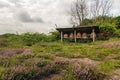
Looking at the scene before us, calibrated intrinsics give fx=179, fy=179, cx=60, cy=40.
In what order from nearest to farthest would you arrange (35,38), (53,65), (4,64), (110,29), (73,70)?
(73,70), (53,65), (4,64), (110,29), (35,38)

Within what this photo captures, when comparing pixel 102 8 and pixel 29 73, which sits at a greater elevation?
pixel 102 8

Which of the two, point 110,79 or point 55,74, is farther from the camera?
point 55,74

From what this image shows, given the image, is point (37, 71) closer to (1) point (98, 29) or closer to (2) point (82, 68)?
(2) point (82, 68)

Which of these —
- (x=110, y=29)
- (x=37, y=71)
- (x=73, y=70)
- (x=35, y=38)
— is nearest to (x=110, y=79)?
(x=73, y=70)

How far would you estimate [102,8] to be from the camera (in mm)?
35938

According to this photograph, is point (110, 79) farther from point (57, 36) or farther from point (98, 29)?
point (57, 36)

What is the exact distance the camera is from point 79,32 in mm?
21750

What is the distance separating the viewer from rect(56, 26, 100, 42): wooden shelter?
20184 millimetres

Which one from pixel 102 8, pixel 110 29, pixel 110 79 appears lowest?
pixel 110 79

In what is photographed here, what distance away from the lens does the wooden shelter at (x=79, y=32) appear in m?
20.2

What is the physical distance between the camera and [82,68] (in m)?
4.60

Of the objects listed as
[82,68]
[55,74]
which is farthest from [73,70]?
[55,74]

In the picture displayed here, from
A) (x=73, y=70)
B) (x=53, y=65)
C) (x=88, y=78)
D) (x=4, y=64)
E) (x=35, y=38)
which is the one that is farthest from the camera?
(x=35, y=38)

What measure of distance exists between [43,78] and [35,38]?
1758 cm
